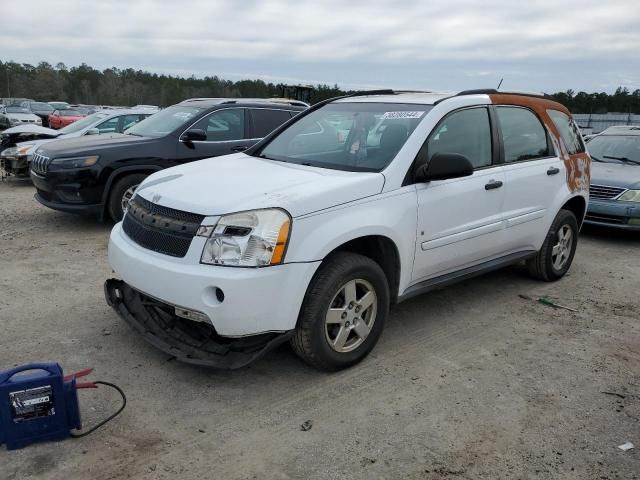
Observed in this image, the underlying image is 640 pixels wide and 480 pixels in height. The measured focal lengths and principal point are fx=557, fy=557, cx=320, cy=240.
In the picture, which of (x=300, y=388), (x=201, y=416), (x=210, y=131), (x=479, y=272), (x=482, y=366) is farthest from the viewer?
(x=210, y=131)

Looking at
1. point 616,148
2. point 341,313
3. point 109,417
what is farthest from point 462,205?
point 616,148

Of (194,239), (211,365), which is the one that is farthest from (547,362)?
(194,239)

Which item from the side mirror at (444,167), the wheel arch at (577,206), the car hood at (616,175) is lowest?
the wheel arch at (577,206)

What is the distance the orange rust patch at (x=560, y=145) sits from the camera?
5.16 metres

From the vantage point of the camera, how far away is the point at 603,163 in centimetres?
864

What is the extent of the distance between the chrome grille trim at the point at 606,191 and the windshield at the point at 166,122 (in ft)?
18.6

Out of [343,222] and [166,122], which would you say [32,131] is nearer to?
[166,122]

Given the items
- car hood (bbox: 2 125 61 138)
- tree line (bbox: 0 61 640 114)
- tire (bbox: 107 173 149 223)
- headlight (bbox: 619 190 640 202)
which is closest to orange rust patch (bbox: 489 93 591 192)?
headlight (bbox: 619 190 640 202)

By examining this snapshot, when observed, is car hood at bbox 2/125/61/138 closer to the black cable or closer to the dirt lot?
the dirt lot

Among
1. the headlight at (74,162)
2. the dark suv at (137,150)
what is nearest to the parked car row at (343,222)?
the dark suv at (137,150)

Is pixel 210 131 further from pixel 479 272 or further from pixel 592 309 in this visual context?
pixel 592 309

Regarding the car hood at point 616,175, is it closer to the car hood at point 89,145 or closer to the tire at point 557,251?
the tire at point 557,251

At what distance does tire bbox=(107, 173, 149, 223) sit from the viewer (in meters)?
7.13

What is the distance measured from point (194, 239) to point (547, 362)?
8.60 feet
